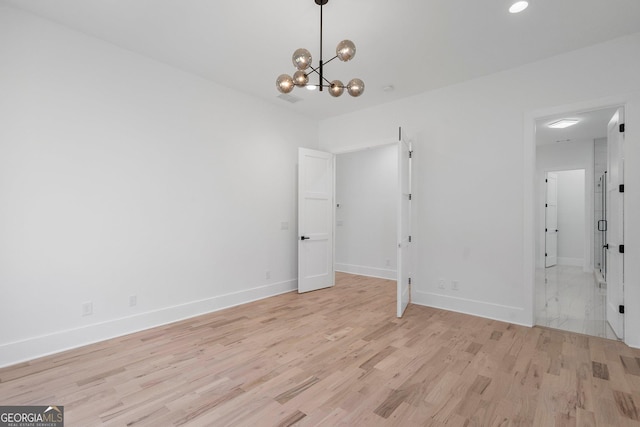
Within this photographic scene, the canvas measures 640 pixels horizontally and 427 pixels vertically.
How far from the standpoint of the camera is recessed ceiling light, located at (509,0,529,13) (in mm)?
2520

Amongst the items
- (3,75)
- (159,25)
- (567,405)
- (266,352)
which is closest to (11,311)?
(3,75)

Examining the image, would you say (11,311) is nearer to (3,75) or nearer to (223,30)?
(3,75)

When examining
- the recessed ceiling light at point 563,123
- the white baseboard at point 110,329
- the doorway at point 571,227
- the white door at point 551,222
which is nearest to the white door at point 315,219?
the white baseboard at point 110,329

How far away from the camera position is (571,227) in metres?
8.14

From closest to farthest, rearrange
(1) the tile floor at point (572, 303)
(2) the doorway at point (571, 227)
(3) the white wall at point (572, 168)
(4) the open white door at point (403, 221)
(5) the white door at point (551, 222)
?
(1) the tile floor at point (572, 303) → (4) the open white door at point (403, 221) → (2) the doorway at point (571, 227) → (3) the white wall at point (572, 168) → (5) the white door at point (551, 222)

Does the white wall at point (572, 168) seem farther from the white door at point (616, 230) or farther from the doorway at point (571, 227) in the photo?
the white door at point (616, 230)

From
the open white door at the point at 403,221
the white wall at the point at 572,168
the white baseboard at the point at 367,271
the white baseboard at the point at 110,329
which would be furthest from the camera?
the white wall at the point at 572,168

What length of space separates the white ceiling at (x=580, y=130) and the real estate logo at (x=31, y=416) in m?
6.72

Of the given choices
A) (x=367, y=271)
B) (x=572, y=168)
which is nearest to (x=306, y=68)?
(x=367, y=271)

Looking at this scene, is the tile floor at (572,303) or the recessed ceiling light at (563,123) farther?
the recessed ceiling light at (563,123)

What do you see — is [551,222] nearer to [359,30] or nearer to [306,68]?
[359,30]

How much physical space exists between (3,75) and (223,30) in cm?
200

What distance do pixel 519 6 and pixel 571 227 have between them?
314 inches

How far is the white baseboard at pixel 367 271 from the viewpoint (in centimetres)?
619
